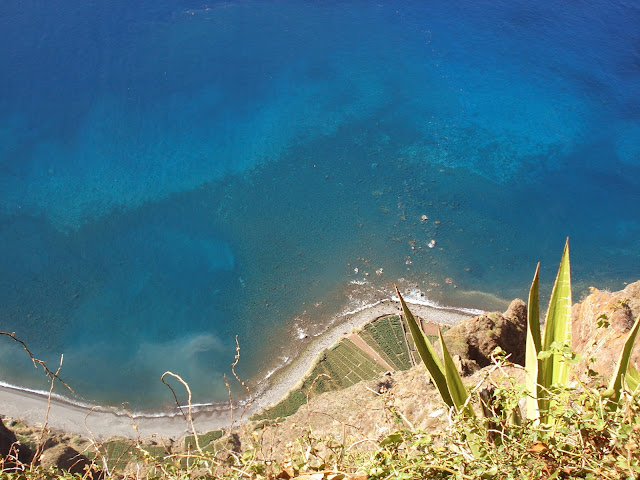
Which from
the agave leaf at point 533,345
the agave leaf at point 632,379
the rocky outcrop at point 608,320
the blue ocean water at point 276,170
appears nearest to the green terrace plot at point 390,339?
the blue ocean water at point 276,170

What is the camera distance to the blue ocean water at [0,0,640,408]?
23594 millimetres

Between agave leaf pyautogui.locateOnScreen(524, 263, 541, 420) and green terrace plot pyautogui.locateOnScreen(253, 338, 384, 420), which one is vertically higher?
agave leaf pyautogui.locateOnScreen(524, 263, 541, 420)

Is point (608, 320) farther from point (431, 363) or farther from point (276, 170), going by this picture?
point (276, 170)

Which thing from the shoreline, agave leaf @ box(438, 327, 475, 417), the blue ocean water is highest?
agave leaf @ box(438, 327, 475, 417)

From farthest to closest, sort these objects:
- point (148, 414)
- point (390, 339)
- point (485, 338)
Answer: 1. point (390, 339)
2. point (148, 414)
3. point (485, 338)

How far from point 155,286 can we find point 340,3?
30.4m

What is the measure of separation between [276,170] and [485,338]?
745 inches

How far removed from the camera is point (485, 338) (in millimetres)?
13297

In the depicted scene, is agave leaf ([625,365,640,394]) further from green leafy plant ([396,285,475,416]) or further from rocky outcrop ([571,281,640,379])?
rocky outcrop ([571,281,640,379])

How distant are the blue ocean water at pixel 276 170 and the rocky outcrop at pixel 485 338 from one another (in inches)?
380

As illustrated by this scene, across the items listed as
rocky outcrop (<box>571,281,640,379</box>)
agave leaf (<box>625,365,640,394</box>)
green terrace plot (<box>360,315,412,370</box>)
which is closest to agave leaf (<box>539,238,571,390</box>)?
agave leaf (<box>625,365,640,394</box>)

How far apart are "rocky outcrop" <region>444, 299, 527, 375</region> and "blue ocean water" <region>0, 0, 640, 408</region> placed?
9646 millimetres

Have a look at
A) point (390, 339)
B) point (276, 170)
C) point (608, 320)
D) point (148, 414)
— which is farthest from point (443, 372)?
point (276, 170)

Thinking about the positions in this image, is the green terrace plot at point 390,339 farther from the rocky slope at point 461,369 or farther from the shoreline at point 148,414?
the rocky slope at point 461,369
